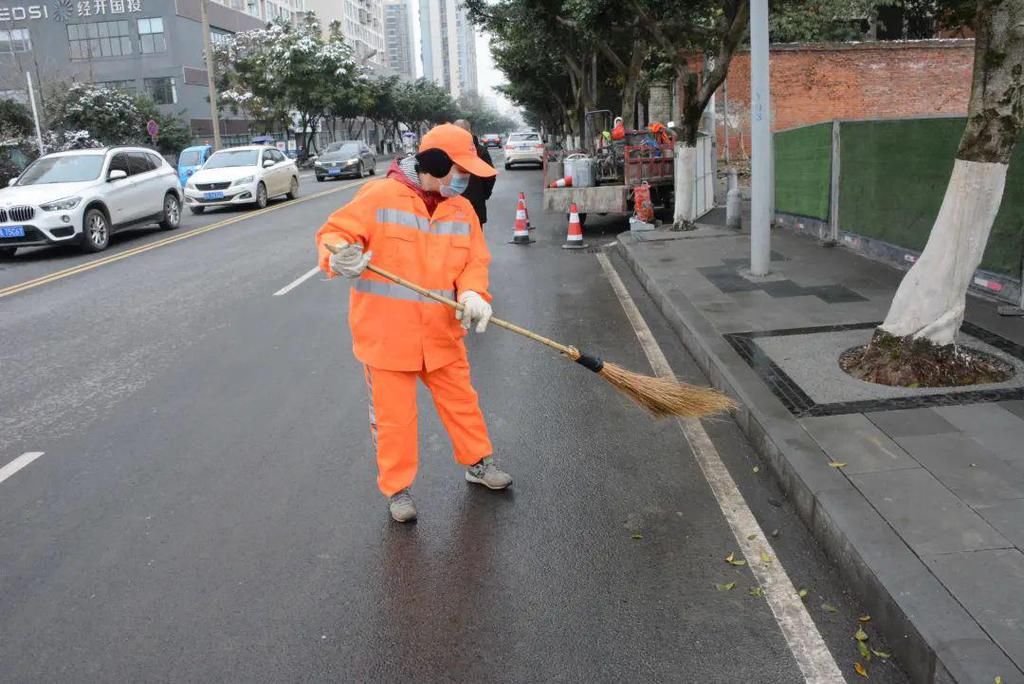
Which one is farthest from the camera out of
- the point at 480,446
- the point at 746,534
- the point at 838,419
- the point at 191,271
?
the point at 191,271

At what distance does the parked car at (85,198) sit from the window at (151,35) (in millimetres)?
45556

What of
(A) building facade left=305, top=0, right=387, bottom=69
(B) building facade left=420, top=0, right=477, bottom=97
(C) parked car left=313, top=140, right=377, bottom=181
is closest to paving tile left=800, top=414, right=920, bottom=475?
(C) parked car left=313, top=140, right=377, bottom=181

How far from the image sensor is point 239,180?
20734 mm

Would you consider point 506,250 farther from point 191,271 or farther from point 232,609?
point 232,609

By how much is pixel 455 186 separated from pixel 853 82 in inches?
809

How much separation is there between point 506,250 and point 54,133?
3101 centimetres

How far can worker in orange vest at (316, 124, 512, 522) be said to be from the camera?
383 centimetres

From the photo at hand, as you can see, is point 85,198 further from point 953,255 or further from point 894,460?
point 894,460

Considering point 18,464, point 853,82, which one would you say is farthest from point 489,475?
point 853,82

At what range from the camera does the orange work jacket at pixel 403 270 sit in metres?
3.83

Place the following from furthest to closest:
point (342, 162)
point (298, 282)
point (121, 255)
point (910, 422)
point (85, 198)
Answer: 1. point (342, 162)
2. point (85, 198)
3. point (121, 255)
4. point (298, 282)
5. point (910, 422)

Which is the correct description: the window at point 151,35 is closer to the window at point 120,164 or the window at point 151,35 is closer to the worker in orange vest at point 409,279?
the window at point 120,164

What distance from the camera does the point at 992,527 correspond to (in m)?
3.52

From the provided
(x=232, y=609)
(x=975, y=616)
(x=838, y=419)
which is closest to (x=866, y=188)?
(x=838, y=419)
